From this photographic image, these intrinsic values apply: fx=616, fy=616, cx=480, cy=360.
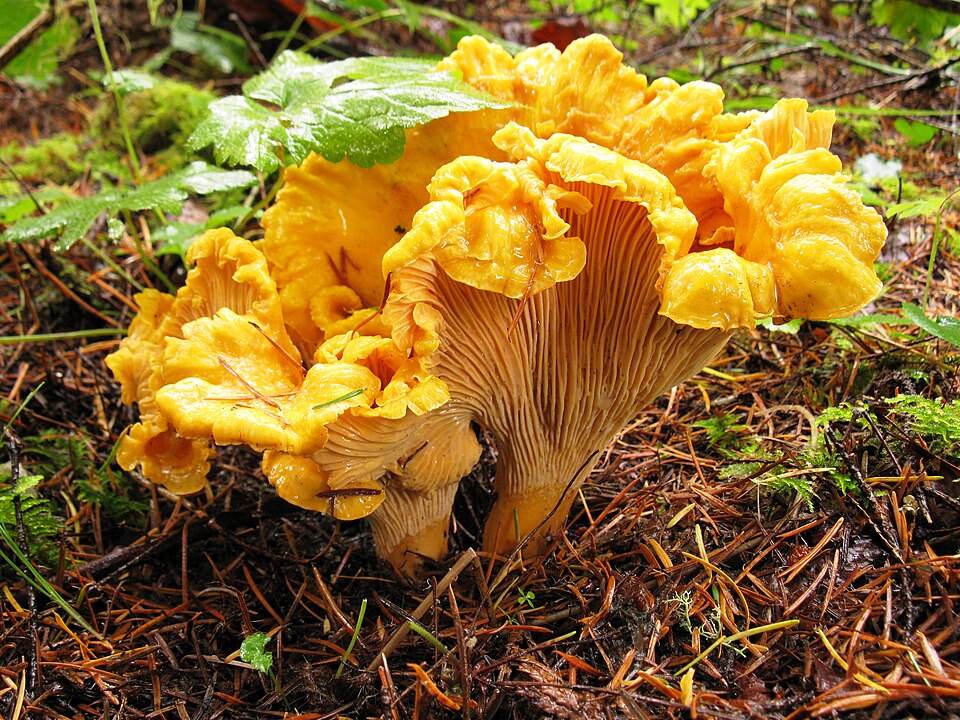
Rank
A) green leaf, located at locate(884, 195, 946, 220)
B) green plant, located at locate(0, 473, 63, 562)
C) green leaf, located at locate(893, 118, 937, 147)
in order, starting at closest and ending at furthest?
green plant, located at locate(0, 473, 63, 562) → green leaf, located at locate(884, 195, 946, 220) → green leaf, located at locate(893, 118, 937, 147)

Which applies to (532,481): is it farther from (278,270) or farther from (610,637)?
(278,270)

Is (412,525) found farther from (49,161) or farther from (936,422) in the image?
(49,161)

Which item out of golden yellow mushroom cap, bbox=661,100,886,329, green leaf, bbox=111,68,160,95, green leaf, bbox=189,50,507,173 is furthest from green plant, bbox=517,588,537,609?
green leaf, bbox=111,68,160,95

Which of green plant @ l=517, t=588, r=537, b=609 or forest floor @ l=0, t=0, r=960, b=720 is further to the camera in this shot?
green plant @ l=517, t=588, r=537, b=609

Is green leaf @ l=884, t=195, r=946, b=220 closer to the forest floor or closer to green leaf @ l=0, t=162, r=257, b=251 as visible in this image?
the forest floor

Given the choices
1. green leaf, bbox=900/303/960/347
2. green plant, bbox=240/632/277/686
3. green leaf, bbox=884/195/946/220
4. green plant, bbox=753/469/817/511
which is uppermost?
green leaf, bbox=884/195/946/220

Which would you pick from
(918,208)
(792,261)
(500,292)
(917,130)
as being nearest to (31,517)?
(500,292)
